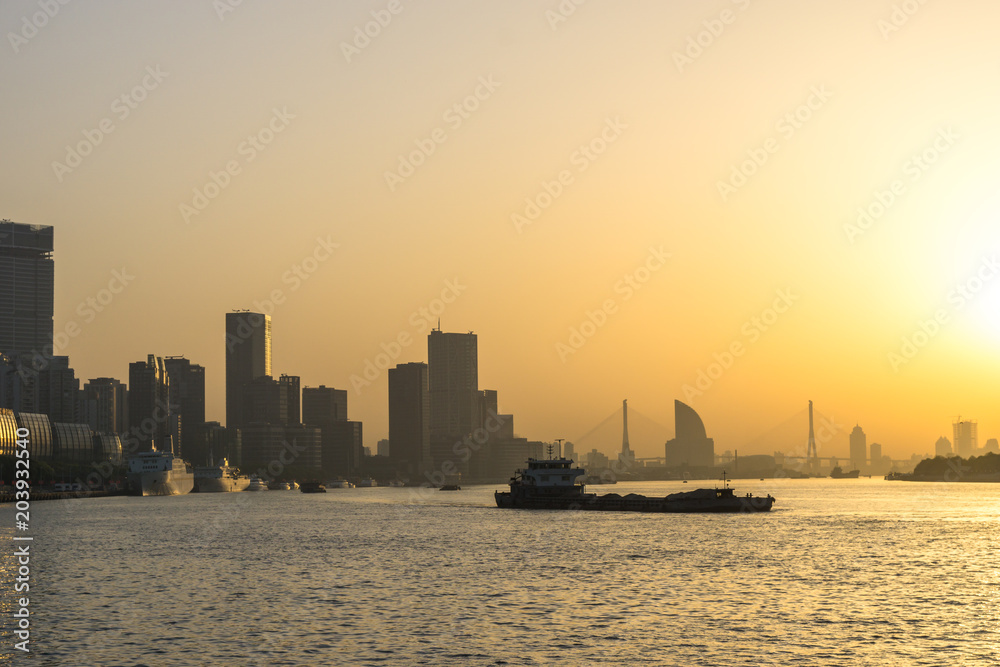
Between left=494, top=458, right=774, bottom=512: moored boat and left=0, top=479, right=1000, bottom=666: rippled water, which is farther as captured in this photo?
left=494, top=458, right=774, bottom=512: moored boat

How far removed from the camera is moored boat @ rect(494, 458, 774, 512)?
169750mm

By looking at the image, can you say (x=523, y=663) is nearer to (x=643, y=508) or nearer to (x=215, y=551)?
(x=215, y=551)

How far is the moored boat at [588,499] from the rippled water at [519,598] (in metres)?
47.0

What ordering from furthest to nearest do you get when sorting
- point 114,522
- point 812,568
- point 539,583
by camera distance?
1. point 114,522
2. point 812,568
3. point 539,583

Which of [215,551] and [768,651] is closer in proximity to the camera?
[768,651]

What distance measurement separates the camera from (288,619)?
5666 centimetres

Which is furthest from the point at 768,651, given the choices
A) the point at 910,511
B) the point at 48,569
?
the point at 910,511

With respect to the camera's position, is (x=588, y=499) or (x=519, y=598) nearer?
(x=519, y=598)

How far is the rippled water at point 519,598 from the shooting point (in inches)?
1857

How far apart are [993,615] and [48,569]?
68.6m

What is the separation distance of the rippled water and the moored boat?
154 feet

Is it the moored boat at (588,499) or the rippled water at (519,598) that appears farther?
the moored boat at (588,499)

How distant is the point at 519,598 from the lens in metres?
63.9

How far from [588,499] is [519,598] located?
11738 centimetres
